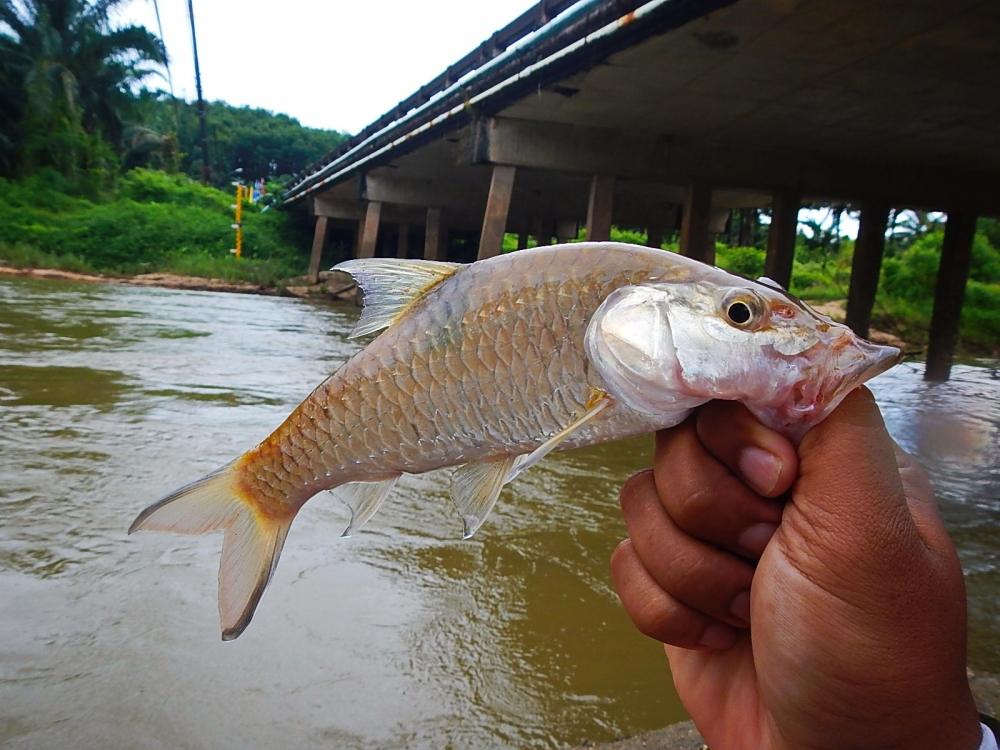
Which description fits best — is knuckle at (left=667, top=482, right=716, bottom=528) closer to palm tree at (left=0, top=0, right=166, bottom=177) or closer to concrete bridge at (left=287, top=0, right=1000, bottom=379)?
concrete bridge at (left=287, top=0, right=1000, bottom=379)

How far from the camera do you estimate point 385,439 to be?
5.44 feet

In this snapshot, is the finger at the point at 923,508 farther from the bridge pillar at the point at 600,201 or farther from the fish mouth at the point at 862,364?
the bridge pillar at the point at 600,201

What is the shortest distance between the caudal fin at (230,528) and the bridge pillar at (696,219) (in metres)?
12.7

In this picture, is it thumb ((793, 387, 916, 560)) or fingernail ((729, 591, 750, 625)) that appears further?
fingernail ((729, 591, 750, 625))

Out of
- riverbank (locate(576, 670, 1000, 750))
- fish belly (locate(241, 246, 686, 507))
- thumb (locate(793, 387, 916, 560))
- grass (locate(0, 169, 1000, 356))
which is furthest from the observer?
grass (locate(0, 169, 1000, 356))

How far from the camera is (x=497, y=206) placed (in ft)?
44.3

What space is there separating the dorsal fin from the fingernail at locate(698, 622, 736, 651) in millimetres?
971

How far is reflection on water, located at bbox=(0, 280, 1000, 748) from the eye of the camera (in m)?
3.05

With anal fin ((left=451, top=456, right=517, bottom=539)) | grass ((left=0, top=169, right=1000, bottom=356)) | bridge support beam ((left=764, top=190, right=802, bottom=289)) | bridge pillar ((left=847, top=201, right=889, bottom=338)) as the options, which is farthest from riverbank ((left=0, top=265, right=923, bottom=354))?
anal fin ((left=451, top=456, right=517, bottom=539))

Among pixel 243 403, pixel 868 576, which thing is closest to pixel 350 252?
pixel 243 403

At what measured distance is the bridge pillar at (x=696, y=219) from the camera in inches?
535

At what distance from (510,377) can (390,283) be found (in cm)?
40

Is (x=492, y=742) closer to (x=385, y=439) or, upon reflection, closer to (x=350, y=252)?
(x=385, y=439)

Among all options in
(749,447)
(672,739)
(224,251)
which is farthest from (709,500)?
(224,251)
